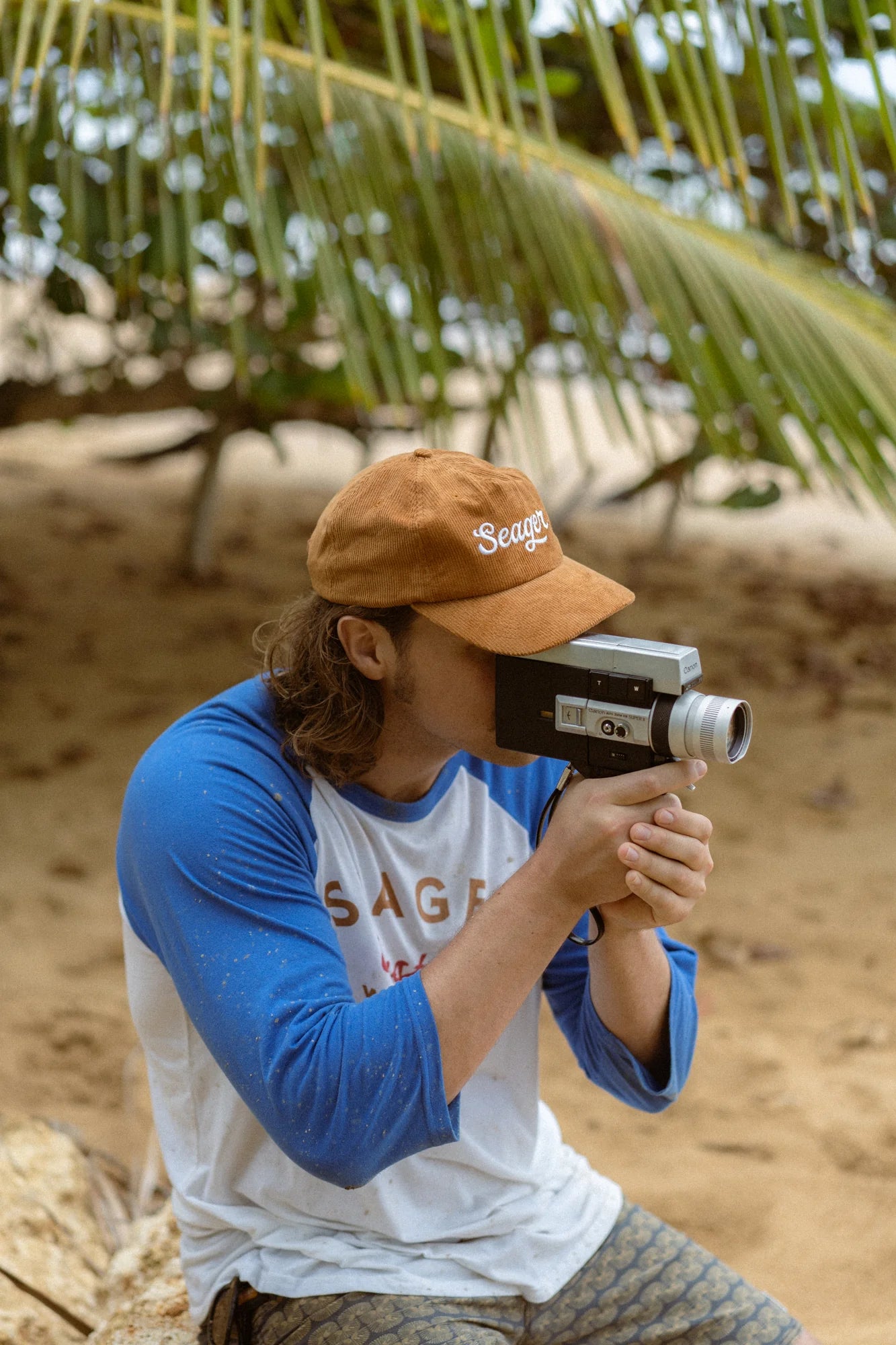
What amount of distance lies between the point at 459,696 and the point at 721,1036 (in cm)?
204

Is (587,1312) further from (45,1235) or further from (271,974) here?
(45,1235)

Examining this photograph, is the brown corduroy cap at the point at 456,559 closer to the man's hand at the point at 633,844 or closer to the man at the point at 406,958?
the man at the point at 406,958

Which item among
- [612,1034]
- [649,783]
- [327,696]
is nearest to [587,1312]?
[612,1034]

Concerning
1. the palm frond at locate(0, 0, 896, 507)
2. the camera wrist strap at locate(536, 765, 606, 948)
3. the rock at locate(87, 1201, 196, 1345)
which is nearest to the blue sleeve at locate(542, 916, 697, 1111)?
the camera wrist strap at locate(536, 765, 606, 948)

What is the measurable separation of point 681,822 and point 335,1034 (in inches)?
16.1

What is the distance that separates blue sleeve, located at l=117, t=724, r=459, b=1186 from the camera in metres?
1.26

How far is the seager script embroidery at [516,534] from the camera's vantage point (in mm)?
1396

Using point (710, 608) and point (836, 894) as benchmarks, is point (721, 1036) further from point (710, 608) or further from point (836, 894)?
point (710, 608)

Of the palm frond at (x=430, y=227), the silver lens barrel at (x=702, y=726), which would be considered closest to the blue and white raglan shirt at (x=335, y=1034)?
the silver lens barrel at (x=702, y=726)

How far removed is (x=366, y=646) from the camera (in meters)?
1.46

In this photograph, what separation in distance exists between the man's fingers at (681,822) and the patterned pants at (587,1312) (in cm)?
61

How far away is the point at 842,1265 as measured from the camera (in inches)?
93.7

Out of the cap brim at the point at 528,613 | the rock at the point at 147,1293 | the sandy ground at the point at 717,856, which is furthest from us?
the sandy ground at the point at 717,856

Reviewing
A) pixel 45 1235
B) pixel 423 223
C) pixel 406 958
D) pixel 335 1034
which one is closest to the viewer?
pixel 335 1034
